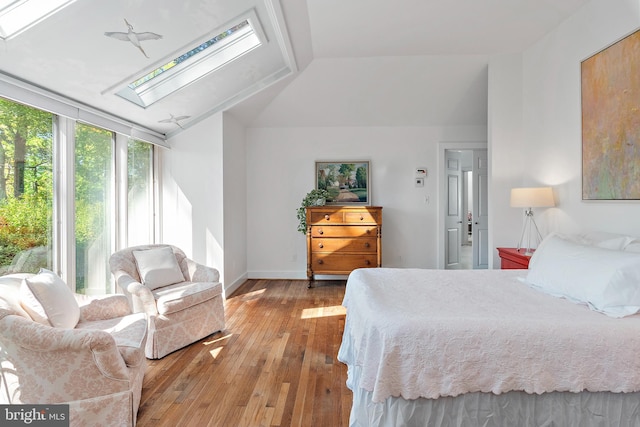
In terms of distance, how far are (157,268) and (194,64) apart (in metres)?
2.10

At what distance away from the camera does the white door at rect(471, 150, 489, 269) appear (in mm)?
5766

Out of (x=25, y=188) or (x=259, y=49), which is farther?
(x=259, y=49)

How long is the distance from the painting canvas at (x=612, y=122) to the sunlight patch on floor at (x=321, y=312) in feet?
8.73

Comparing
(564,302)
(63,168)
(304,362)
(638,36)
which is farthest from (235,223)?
(638,36)

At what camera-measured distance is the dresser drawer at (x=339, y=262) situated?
16.2 feet

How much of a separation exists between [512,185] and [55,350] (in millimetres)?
4410

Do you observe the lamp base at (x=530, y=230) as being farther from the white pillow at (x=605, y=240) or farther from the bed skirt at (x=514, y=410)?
the bed skirt at (x=514, y=410)

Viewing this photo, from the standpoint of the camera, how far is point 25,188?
2590mm

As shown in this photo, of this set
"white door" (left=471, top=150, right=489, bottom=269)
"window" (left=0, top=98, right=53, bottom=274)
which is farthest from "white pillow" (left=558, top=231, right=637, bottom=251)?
"window" (left=0, top=98, right=53, bottom=274)

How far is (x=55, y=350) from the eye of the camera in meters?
1.69

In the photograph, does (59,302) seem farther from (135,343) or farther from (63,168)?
(63,168)

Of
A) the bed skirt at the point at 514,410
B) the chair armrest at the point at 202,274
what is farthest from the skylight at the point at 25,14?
the bed skirt at the point at 514,410

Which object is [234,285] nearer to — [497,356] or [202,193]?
[202,193]

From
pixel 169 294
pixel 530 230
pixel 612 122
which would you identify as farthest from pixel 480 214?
pixel 169 294
